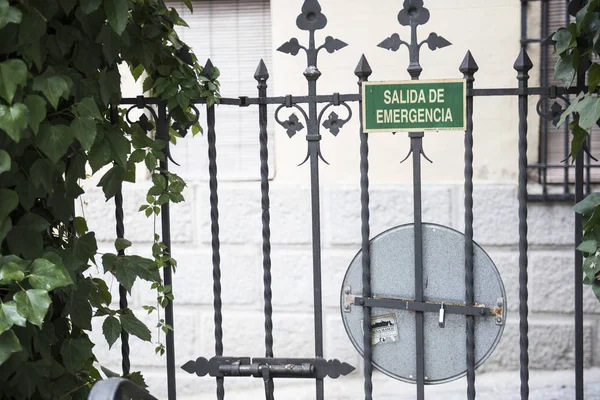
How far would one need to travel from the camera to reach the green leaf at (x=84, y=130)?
88.7 inches

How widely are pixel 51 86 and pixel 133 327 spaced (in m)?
0.78

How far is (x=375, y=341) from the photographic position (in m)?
2.75

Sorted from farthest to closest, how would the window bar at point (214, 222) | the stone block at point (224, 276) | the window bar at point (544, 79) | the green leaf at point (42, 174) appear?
the stone block at point (224, 276)
the window bar at point (544, 79)
the window bar at point (214, 222)
the green leaf at point (42, 174)

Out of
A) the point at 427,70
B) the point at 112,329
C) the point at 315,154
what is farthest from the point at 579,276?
the point at 427,70

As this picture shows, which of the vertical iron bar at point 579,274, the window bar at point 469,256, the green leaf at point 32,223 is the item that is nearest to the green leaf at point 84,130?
the green leaf at point 32,223

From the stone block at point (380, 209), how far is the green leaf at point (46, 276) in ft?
7.56

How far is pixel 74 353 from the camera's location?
252cm

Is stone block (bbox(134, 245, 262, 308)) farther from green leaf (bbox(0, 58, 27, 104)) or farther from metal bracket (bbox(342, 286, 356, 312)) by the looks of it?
green leaf (bbox(0, 58, 27, 104))

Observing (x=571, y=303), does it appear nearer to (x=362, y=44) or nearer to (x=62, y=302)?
(x=362, y=44)

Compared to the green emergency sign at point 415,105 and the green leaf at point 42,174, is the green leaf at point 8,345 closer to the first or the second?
the green leaf at point 42,174

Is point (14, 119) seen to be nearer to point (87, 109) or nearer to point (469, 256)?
point (87, 109)

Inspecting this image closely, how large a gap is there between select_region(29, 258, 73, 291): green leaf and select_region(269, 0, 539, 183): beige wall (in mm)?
2330

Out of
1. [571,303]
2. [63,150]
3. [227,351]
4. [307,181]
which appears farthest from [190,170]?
[63,150]

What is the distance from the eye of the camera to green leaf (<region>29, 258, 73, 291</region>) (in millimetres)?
2164
